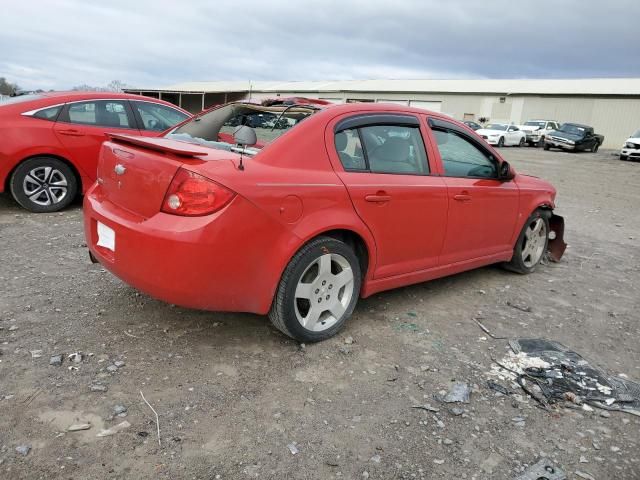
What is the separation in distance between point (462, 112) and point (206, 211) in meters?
42.9

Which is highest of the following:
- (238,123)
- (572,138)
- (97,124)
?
(572,138)

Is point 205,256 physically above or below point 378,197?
below

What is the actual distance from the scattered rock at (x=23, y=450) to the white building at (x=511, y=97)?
30720 mm

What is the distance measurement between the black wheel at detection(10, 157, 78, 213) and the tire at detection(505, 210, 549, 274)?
5.22 meters

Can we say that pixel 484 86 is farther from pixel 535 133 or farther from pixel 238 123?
pixel 238 123

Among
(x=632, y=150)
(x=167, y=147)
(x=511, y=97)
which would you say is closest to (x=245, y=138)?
(x=167, y=147)

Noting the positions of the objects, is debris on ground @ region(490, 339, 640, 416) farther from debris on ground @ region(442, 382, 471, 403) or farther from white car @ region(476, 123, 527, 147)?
white car @ region(476, 123, 527, 147)

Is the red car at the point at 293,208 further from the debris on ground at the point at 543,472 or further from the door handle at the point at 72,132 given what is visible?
the door handle at the point at 72,132

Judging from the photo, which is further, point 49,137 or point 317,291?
point 49,137

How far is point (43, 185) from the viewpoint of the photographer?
621cm

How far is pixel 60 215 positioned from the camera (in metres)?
6.22

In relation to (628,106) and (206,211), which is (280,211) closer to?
(206,211)

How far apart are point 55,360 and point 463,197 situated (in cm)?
304

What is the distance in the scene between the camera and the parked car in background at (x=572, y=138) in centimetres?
2762
